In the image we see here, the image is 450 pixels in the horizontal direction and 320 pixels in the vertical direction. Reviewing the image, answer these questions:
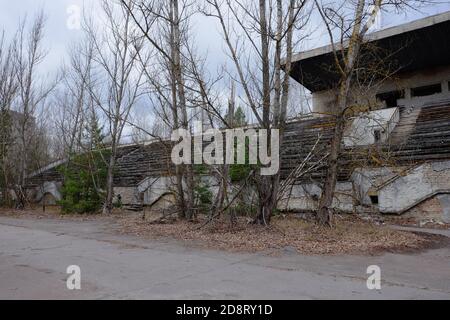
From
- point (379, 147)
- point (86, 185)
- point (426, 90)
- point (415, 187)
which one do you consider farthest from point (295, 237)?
point (426, 90)

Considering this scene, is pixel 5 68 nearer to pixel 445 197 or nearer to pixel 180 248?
pixel 180 248

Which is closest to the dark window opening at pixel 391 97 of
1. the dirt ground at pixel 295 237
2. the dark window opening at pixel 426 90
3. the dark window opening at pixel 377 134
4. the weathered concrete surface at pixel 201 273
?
the dark window opening at pixel 426 90

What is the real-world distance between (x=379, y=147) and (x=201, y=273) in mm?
9231

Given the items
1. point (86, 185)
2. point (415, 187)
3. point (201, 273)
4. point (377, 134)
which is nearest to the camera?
point (201, 273)

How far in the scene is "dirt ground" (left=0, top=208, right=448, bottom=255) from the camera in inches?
347

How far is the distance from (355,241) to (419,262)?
178 centimetres

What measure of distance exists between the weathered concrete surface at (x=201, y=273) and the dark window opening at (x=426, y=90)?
18713 millimetres

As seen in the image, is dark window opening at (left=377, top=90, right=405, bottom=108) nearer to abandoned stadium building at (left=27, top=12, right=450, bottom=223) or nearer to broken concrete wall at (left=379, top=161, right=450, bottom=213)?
abandoned stadium building at (left=27, top=12, right=450, bottom=223)

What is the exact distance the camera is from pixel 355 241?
9297 millimetres

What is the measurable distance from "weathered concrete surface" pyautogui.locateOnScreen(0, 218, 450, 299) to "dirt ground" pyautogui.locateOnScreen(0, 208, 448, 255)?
0.55 m

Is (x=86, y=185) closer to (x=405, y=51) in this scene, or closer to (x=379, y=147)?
(x=379, y=147)

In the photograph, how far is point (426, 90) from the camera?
25453 millimetres

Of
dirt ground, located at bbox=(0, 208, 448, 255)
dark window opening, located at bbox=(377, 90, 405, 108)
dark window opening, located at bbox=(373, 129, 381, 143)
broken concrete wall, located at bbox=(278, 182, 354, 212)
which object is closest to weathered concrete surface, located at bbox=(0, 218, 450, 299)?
dirt ground, located at bbox=(0, 208, 448, 255)

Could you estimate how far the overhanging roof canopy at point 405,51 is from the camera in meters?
20.2
